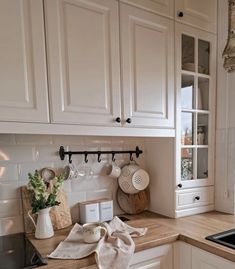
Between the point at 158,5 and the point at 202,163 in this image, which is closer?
the point at 158,5

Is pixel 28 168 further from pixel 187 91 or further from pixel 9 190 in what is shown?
pixel 187 91

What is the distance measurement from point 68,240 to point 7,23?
3.27 ft

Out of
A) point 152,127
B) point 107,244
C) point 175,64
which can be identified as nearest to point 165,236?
point 107,244

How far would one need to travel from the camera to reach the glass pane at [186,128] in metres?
1.51

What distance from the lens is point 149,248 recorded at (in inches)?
43.9

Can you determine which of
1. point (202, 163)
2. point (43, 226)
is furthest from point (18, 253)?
point (202, 163)

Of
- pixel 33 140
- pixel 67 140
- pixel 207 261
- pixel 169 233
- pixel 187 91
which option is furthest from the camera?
pixel 187 91

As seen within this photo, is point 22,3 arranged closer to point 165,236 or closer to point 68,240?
point 68,240

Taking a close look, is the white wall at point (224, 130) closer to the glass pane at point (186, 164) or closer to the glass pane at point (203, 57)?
the glass pane at point (203, 57)

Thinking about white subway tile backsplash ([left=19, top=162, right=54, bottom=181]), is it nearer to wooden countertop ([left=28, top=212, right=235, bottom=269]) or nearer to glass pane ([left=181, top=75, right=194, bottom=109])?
wooden countertop ([left=28, top=212, right=235, bottom=269])

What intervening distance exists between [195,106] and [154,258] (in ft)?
3.11

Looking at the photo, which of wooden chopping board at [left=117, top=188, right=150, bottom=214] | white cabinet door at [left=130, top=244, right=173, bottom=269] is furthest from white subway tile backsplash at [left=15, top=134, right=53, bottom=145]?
white cabinet door at [left=130, top=244, right=173, bottom=269]

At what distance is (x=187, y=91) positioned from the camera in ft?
4.99

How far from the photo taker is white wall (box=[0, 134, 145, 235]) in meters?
1.23
